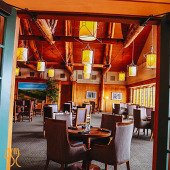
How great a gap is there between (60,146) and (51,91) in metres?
12.7

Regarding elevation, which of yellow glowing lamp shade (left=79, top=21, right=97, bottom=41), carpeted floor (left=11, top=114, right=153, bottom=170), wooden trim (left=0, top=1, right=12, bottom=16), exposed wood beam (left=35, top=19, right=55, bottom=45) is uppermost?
exposed wood beam (left=35, top=19, right=55, bottom=45)

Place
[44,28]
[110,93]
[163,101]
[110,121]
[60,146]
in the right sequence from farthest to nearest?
1. [110,93]
2. [44,28]
3. [110,121]
4. [60,146]
5. [163,101]

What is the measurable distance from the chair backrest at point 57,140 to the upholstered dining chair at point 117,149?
0.50 metres

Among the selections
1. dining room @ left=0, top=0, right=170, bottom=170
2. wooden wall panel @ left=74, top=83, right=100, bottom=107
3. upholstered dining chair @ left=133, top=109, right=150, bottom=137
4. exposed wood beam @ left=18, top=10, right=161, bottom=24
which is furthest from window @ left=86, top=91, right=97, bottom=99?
exposed wood beam @ left=18, top=10, right=161, bottom=24

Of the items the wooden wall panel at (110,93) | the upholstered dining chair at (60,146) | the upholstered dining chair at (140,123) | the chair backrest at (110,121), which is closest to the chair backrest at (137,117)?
the upholstered dining chair at (140,123)

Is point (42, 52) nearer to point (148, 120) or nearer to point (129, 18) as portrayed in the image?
point (148, 120)

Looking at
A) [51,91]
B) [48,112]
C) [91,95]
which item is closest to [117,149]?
[48,112]

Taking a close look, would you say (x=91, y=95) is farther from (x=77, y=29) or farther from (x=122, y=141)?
(x=122, y=141)

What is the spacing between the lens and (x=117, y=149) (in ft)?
11.1

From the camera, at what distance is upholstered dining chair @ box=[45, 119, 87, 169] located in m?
3.34

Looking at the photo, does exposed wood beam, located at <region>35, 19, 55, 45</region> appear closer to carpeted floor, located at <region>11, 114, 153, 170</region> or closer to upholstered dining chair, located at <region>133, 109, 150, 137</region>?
carpeted floor, located at <region>11, 114, 153, 170</region>

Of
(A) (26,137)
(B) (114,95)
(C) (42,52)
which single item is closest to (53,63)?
(C) (42,52)

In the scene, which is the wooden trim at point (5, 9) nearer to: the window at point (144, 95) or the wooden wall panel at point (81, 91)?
the window at point (144, 95)

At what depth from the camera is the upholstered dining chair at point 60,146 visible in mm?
3338
